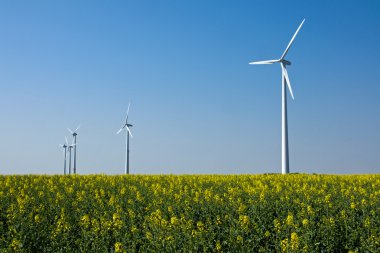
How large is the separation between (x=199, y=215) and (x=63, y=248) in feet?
16.7

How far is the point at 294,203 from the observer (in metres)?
16.4

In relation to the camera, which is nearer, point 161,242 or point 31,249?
point 161,242

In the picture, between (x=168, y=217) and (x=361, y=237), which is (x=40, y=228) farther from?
(x=361, y=237)

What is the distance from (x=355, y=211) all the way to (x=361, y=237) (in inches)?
137

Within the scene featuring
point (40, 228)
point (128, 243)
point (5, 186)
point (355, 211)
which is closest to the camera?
point (128, 243)

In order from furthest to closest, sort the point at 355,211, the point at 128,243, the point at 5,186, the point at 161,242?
the point at 5,186 < the point at 355,211 < the point at 128,243 < the point at 161,242

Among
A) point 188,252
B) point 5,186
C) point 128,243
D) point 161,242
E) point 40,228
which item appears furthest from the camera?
point 5,186

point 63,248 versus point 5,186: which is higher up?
point 5,186

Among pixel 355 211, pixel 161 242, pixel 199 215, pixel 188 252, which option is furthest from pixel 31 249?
pixel 355 211

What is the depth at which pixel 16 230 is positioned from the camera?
45.2 ft

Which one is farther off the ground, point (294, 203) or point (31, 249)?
point (294, 203)

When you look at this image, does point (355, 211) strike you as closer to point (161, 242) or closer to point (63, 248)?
point (161, 242)

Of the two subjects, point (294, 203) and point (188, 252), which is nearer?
point (188, 252)

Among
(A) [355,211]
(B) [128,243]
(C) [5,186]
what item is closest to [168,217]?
(B) [128,243]
